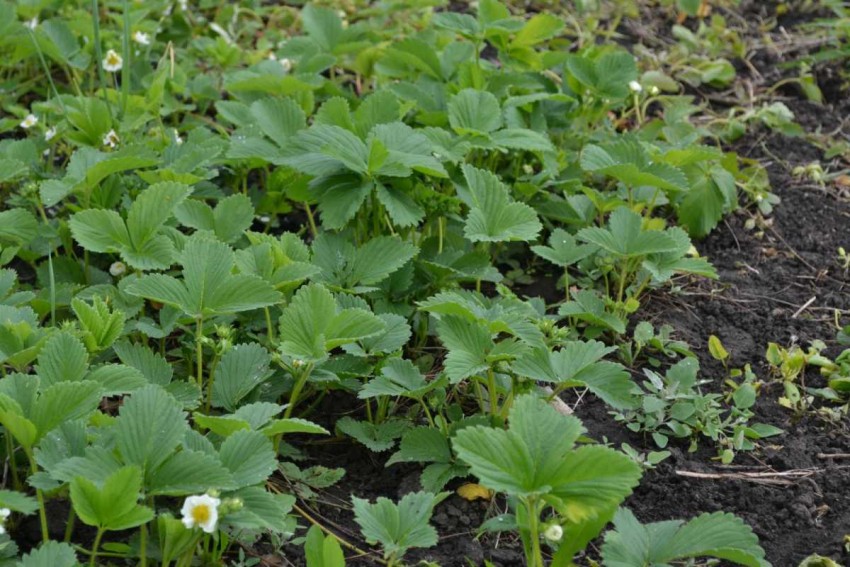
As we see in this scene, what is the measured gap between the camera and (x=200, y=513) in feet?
5.49

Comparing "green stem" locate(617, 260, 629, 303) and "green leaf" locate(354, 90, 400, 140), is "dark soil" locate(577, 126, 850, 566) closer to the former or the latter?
"green stem" locate(617, 260, 629, 303)

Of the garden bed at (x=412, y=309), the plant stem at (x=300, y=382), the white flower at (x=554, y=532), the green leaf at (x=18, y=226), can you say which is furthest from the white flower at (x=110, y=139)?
the white flower at (x=554, y=532)

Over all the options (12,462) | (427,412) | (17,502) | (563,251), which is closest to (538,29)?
(563,251)

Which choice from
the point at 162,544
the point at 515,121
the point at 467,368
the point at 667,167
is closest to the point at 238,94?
the point at 515,121

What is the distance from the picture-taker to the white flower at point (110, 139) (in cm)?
280

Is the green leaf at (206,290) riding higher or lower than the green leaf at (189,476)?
higher

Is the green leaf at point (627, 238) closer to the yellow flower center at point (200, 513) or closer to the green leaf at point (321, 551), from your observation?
the green leaf at point (321, 551)

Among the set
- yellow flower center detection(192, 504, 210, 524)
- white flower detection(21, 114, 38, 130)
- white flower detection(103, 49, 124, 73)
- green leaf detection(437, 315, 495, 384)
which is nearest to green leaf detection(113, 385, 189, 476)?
yellow flower center detection(192, 504, 210, 524)

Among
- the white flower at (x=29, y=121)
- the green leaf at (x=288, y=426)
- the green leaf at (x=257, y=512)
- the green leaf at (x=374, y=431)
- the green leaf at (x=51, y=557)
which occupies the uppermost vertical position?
the white flower at (x=29, y=121)

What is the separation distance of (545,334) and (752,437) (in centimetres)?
48

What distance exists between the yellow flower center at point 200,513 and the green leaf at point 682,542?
0.64 m

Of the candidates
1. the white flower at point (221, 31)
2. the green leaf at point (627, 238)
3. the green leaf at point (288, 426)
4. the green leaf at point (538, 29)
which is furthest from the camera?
the white flower at point (221, 31)

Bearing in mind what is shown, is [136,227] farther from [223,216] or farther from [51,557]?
[51,557]

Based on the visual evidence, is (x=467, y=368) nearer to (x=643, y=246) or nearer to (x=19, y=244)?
(x=643, y=246)
